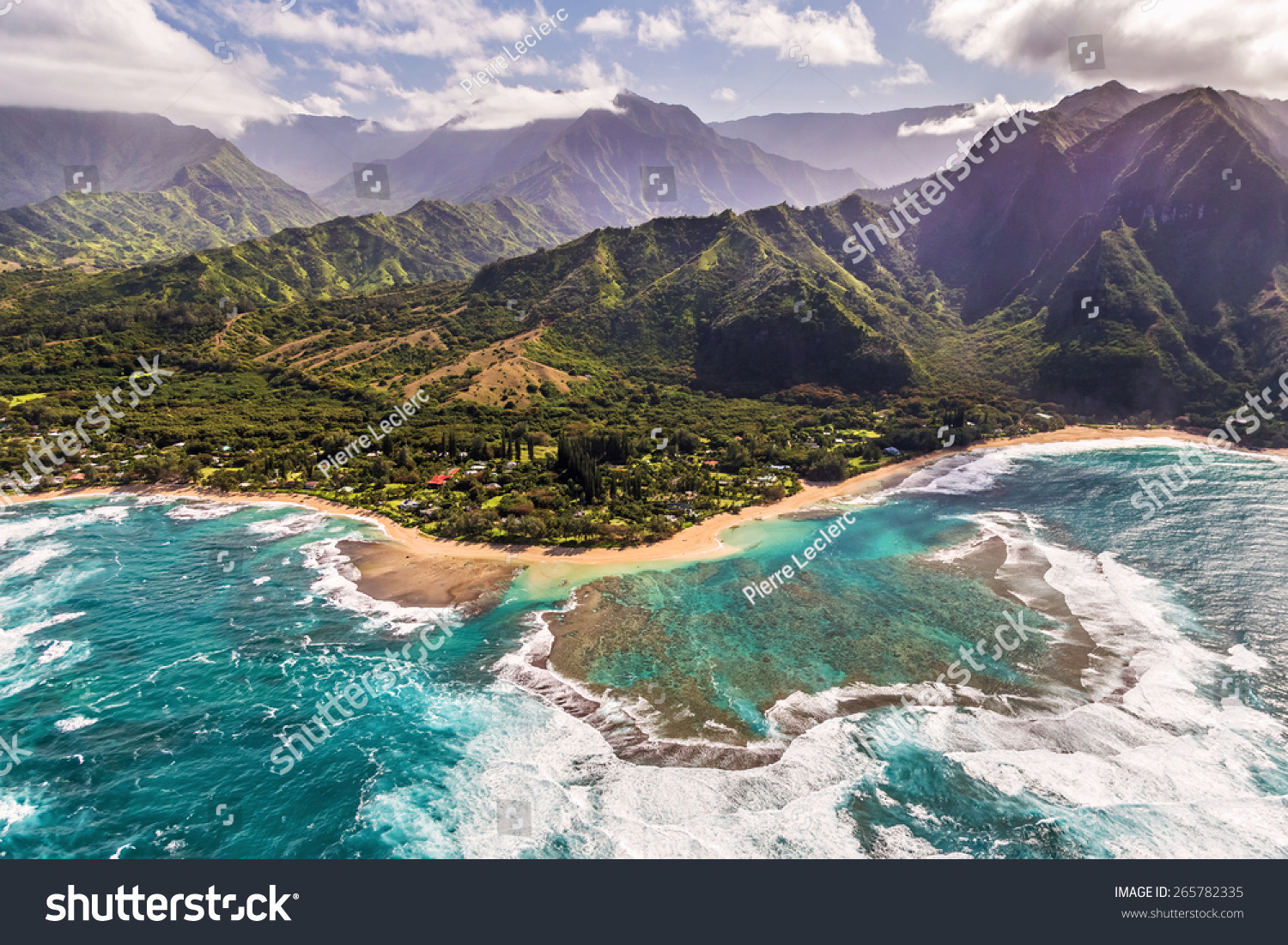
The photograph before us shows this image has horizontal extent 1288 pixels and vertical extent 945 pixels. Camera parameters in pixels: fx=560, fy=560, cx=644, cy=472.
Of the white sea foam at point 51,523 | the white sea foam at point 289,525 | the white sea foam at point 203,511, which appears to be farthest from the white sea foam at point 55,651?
the white sea foam at point 51,523

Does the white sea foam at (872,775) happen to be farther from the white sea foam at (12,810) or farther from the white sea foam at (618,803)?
the white sea foam at (12,810)

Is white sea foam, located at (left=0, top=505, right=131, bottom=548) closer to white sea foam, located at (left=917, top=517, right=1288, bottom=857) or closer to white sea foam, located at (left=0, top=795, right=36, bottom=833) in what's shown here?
white sea foam, located at (left=0, top=795, right=36, bottom=833)

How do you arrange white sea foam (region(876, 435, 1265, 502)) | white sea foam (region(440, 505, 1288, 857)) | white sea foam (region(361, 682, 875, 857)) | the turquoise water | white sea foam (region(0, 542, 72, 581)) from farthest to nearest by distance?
white sea foam (region(876, 435, 1265, 502)) → white sea foam (region(0, 542, 72, 581)) → the turquoise water → white sea foam (region(440, 505, 1288, 857)) → white sea foam (region(361, 682, 875, 857))

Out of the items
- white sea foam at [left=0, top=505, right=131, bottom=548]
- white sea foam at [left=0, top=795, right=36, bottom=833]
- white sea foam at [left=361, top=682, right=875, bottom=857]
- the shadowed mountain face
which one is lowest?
white sea foam at [left=361, top=682, right=875, bottom=857]

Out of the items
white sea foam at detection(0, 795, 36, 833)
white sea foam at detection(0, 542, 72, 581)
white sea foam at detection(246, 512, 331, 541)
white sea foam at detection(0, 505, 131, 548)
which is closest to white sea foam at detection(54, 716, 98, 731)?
white sea foam at detection(0, 795, 36, 833)

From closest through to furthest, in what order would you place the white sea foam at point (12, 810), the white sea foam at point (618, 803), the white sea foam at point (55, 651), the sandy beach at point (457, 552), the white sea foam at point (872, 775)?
1. the white sea foam at point (618, 803)
2. the white sea foam at point (872, 775)
3. the white sea foam at point (12, 810)
4. the white sea foam at point (55, 651)
5. the sandy beach at point (457, 552)
